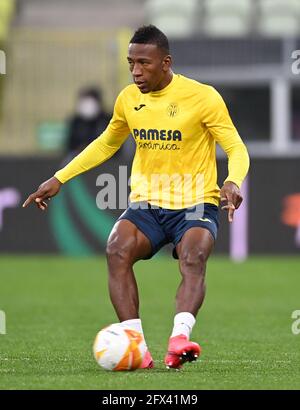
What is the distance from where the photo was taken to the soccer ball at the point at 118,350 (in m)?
7.00

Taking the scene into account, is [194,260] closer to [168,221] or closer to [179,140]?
[168,221]

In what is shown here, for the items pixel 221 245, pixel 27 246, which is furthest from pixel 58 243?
pixel 221 245

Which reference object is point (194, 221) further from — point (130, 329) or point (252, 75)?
point (252, 75)

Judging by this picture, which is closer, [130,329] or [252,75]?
[130,329]

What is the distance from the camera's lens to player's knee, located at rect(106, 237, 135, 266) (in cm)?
740

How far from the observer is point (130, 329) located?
7.24m

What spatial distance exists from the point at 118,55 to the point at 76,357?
1350cm

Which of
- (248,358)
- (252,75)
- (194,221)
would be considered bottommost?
(248,358)

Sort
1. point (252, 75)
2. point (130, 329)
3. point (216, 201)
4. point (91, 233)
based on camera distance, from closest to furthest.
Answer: point (130, 329) → point (216, 201) → point (91, 233) → point (252, 75)

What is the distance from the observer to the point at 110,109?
2103 centimetres

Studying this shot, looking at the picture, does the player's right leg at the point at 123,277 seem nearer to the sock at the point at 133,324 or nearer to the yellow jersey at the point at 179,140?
the sock at the point at 133,324

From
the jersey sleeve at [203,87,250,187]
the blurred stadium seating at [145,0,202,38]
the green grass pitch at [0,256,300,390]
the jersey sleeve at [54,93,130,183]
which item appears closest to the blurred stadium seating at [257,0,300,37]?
the blurred stadium seating at [145,0,202,38]

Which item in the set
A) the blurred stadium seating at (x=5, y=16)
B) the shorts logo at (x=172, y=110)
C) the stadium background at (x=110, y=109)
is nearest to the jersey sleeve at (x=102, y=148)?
the shorts logo at (x=172, y=110)

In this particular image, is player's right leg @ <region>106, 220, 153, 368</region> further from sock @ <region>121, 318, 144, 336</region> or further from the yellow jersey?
the yellow jersey
